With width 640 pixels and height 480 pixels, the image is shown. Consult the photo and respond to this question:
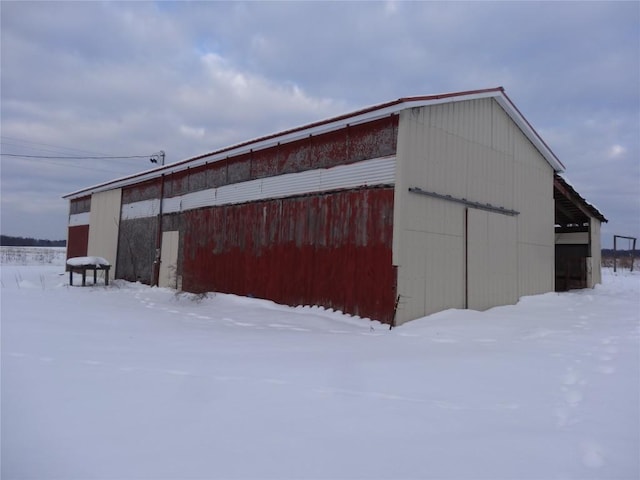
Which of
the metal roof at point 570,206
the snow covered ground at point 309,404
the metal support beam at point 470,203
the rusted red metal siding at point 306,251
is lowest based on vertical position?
the snow covered ground at point 309,404

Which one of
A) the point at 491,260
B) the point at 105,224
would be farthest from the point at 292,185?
the point at 105,224

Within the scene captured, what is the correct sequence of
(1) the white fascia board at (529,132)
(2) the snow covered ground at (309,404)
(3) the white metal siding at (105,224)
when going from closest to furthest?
(2) the snow covered ground at (309,404) < (1) the white fascia board at (529,132) < (3) the white metal siding at (105,224)

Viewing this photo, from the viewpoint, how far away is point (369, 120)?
34.1ft

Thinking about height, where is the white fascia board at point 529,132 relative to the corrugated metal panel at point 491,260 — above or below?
above

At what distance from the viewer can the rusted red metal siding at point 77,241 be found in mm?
23734

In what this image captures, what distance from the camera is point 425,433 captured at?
3.57 metres

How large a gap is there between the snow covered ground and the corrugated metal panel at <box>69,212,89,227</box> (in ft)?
58.6

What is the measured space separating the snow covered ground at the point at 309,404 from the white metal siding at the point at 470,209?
2.61 metres

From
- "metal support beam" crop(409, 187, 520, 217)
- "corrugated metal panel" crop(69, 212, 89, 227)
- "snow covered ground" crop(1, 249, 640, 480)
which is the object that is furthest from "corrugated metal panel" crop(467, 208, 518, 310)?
"corrugated metal panel" crop(69, 212, 89, 227)

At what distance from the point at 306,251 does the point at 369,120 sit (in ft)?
11.8

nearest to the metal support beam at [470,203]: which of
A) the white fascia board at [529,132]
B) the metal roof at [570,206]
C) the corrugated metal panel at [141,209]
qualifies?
the white fascia board at [529,132]

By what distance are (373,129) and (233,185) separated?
230 inches

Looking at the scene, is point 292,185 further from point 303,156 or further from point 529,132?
point 529,132

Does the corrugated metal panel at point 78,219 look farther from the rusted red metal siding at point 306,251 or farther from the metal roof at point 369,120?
the rusted red metal siding at point 306,251
